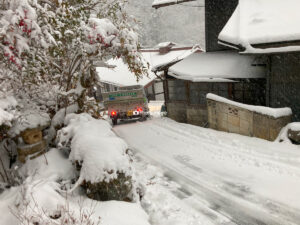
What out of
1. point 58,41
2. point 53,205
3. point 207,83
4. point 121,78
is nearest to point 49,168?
point 53,205

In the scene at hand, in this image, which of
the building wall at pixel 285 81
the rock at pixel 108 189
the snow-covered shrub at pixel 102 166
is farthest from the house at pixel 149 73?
the rock at pixel 108 189

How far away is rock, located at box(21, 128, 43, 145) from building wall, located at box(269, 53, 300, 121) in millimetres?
9783

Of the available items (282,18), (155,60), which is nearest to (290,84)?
(282,18)

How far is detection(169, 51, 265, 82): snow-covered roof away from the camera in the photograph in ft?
39.3

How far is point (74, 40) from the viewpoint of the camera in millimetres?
6812

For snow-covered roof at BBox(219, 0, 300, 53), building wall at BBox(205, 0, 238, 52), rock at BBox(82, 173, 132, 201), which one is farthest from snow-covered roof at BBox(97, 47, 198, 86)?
rock at BBox(82, 173, 132, 201)

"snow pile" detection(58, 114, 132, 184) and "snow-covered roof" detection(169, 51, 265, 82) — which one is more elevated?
"snow-covered roof" detection(169, 51, 265, 82)

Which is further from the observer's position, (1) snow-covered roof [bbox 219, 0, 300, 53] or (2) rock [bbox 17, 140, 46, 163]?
(1) snow-covered roof [bbox 219, 0, 300, 53]

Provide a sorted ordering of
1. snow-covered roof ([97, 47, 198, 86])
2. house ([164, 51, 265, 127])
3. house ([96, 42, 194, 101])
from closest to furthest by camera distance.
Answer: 1. house ([164, 51, 265, 127])
2. snow-covered roof ([97, 47, 198, 86])
3. house ([96, 42, 194, 101])

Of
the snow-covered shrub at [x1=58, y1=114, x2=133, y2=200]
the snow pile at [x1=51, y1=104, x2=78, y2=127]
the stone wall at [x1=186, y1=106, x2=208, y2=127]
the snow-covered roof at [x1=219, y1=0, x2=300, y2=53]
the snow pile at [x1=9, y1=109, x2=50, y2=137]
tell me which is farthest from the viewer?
the stone wall at [x1=186, y1=106, x2=208, y2=127]

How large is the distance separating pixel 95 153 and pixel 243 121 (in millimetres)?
7448

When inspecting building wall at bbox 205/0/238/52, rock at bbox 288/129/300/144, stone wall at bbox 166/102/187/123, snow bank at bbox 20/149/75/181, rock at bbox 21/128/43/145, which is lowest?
stone wall at bbox 166/102/187/123

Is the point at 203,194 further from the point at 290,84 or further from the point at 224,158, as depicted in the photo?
the point at 290,84

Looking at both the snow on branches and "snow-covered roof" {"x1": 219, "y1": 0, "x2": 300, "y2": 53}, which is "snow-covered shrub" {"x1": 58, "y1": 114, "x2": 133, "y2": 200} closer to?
the snow on branches
